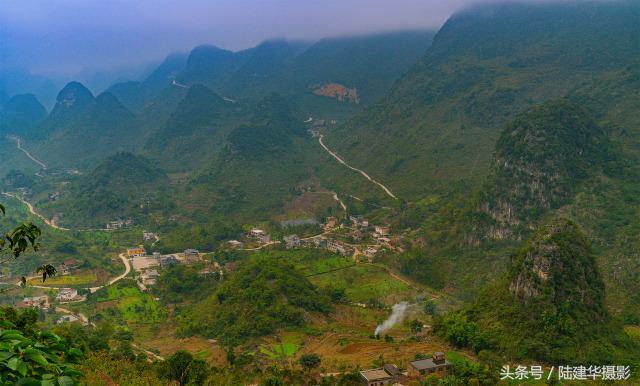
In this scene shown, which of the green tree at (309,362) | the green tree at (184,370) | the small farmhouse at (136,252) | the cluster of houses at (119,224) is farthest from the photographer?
the cluster of houses at (119,224)

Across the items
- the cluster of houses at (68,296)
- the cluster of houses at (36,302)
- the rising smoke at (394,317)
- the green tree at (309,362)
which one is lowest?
the cluster of houses at (68,296)

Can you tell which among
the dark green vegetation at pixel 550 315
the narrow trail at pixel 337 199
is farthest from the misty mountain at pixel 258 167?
the dark green vegetation at pixel 550 315

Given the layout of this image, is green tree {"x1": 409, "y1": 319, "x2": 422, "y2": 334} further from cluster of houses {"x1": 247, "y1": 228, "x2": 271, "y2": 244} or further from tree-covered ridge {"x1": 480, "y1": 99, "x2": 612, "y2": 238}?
cluster of houses {"x1": 247, "y1": 228, "x2": 271, "y2": 244}

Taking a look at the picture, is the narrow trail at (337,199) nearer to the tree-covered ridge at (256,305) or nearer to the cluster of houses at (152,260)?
the cluster of houses at (152,260)

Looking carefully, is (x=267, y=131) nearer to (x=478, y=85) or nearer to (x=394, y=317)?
(x=478, y=85)

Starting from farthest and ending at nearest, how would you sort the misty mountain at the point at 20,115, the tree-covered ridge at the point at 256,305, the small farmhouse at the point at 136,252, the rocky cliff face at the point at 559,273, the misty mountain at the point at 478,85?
the misty mountain at the point at 20,115 < the misty mountain at the point at 478,85 < the small farmhouse at the point at 136,252 < the tree-covered ridge at the point at 256,305 < the rocky cliff face at the point at 559,273
